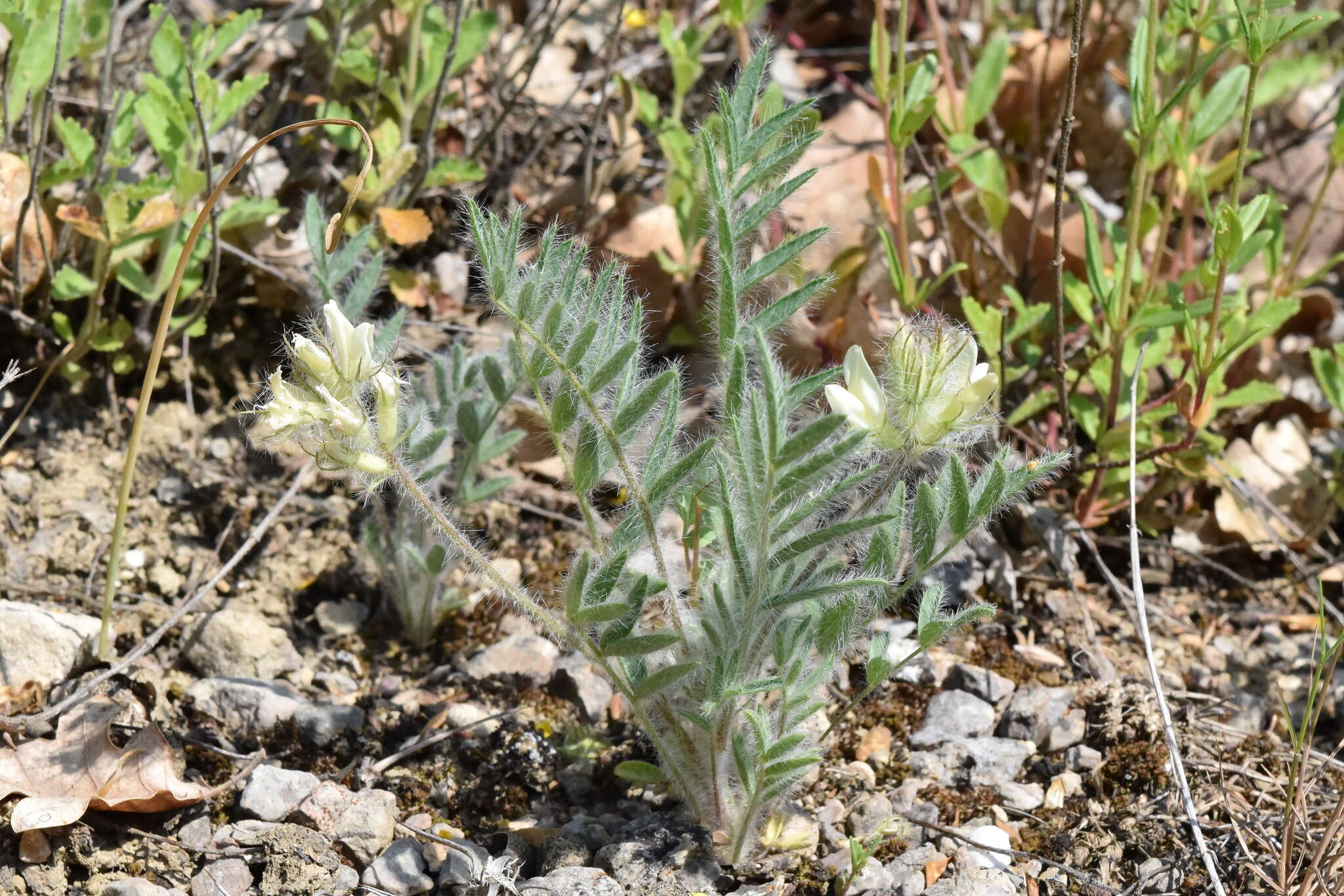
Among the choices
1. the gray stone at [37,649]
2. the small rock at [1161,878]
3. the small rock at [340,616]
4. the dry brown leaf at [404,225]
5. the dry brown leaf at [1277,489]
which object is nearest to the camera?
the small rock at [1161,878]

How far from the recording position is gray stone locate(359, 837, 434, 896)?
2.00 meters

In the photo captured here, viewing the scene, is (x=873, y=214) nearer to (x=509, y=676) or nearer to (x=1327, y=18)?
(x=1327, y=18)

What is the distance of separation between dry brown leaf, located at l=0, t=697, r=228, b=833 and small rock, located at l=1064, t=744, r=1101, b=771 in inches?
61.1

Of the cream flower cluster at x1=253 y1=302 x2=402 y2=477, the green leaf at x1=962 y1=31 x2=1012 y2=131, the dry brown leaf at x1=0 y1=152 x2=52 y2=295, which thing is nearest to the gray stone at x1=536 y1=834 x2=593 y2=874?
the cream flower cluster at x1=253 y1=302 x2=402 y2=477

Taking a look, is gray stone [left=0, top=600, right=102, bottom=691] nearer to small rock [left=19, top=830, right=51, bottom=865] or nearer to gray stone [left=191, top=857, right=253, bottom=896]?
small rock [left=19, top=830, right=51, bottom=865]

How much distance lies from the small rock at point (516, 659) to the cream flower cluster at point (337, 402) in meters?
0.83

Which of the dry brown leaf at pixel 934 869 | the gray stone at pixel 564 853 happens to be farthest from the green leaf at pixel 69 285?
the dry brown leaf at pixel 934 869

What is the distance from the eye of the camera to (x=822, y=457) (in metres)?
1.59

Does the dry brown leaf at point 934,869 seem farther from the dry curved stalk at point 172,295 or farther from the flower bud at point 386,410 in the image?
the dry curved stalk at point 172,295

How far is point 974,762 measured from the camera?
93.9 inches

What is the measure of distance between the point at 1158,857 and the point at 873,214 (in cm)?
182

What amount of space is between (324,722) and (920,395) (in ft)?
4.24

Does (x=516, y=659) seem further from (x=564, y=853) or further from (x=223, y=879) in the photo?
(x=223, y=879)

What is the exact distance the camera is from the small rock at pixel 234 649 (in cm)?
245
